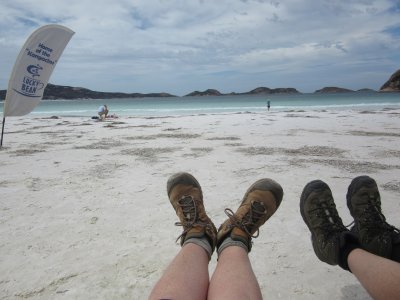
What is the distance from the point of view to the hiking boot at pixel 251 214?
198 cm

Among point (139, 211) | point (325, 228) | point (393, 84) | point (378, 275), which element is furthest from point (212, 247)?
point (393, 84)

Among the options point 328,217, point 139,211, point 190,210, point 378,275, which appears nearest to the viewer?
point 378,275

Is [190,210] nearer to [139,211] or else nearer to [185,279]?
[185,279]

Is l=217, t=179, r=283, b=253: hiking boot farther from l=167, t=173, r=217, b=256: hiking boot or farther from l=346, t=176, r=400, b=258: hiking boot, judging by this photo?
l=346, t=176, r=400, b=258: hiking boot

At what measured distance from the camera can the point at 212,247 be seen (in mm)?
1948

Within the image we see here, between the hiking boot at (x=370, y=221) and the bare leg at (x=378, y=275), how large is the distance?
28cm

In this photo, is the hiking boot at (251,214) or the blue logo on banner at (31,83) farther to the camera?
the blue logo on banner at (31,83)

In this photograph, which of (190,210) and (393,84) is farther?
(393,84)

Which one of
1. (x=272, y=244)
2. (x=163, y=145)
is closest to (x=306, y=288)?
(x=272, y=244)

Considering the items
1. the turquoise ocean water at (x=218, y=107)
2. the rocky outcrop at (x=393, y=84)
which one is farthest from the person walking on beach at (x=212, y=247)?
the rocky outcrop at (x=393, y=84)

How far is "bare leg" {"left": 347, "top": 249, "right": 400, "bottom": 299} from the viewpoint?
Answer: 1315mm

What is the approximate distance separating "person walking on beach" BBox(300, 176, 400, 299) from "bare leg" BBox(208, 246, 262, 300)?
50 cm

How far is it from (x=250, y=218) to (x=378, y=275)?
2.84 ft

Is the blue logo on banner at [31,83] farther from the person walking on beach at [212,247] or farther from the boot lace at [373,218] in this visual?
the boot lace at [373,218]
